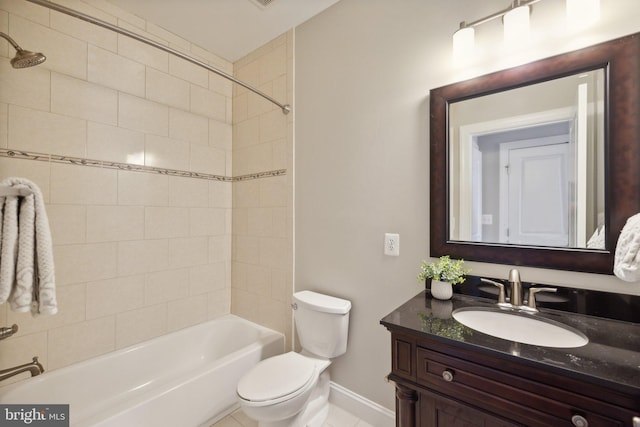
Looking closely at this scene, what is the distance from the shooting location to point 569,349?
0.80 metres

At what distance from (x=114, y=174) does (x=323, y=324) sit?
166cm

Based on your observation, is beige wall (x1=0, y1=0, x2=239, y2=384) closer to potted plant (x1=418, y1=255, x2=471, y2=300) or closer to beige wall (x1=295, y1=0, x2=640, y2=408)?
beige wall (x1=295, y1=0, x2=640, y2=408)

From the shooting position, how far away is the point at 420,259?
144 cm

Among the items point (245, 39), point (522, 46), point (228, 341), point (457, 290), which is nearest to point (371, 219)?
point (457, 290)

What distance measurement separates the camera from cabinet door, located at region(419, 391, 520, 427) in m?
0.83

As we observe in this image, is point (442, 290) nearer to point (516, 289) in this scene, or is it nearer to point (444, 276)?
point (444, 276)

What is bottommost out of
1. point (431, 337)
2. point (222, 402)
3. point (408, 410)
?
point (222, 402)

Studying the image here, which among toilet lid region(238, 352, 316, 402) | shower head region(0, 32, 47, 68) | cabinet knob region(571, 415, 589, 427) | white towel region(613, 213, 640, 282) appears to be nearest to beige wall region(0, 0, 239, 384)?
shower head region(0, 32, 47, 68)

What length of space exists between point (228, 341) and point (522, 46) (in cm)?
262

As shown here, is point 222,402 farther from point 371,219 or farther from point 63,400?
point 371,219

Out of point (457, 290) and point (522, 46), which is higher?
point (522, 46)

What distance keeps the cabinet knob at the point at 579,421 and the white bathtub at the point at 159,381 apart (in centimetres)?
157

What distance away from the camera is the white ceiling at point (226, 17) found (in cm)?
177

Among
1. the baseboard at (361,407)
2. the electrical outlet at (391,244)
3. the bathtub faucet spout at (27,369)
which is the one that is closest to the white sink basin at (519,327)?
the electrical outlet at (391,244)
